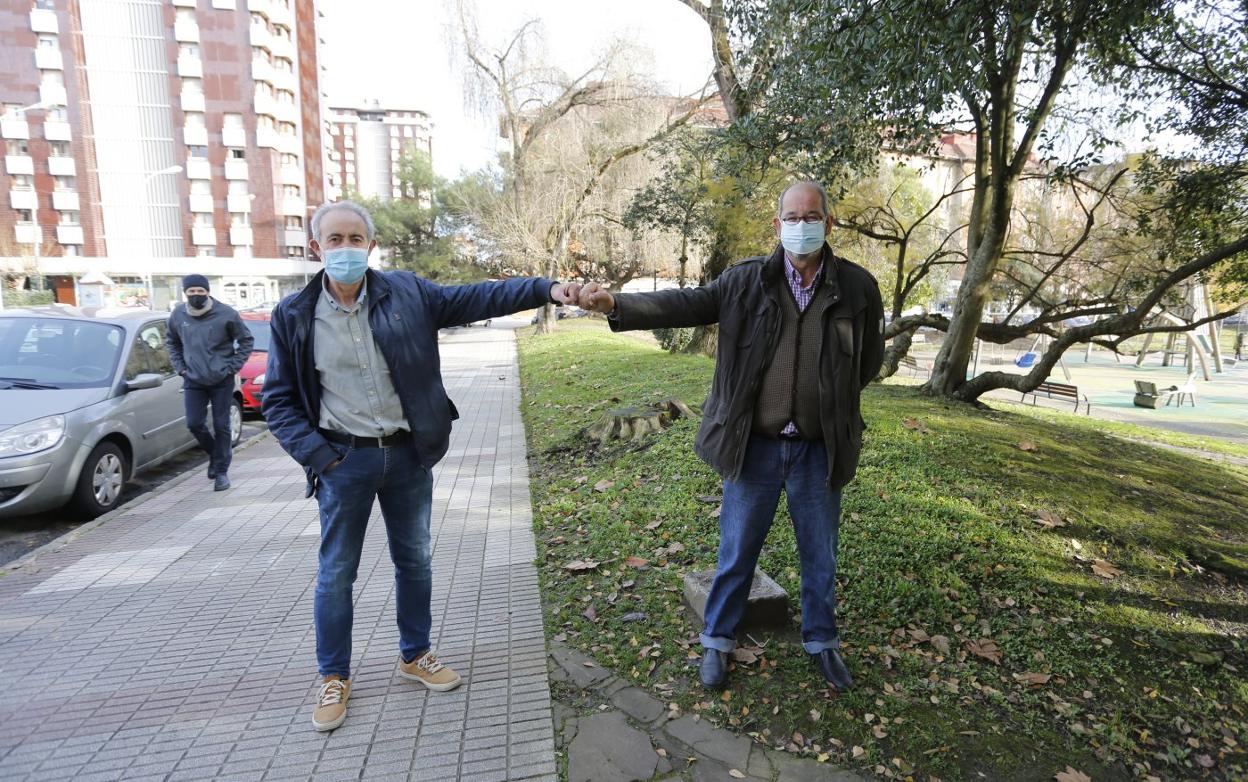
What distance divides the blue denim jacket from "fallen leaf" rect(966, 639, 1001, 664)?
272cm

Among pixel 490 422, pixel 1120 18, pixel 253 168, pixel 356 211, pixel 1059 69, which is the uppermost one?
pixel 253 168

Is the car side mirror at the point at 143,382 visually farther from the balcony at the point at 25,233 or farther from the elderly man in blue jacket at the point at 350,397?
the balcony at the point at 25,233

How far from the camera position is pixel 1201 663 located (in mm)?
3406

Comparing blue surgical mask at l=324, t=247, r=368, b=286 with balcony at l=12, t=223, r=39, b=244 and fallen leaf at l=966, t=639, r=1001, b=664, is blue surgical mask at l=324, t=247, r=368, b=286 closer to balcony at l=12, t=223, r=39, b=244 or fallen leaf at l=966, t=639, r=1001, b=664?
fallen leaf at l=966, t=639, r=1001, b=664

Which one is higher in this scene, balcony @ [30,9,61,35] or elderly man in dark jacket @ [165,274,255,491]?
balcony @ [30,9,61,35]

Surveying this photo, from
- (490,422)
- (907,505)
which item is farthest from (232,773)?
(490,422)

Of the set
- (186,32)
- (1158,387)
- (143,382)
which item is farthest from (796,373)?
(186,32)

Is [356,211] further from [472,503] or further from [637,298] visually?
[472,503]

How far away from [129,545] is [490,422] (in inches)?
224

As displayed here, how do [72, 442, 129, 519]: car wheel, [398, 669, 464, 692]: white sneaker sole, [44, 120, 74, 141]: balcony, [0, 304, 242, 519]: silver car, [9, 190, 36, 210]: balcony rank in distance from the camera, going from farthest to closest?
[9, 190, 36, 210]: balcony → [44, 120, 74, 141]: balcony → [72, 442, 129, 519]: car wheel → [0, 304, 242, 519]: silver car → [398, 669, 464, 692]: white sneaker sole

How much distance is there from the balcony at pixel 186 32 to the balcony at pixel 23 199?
15611 mm

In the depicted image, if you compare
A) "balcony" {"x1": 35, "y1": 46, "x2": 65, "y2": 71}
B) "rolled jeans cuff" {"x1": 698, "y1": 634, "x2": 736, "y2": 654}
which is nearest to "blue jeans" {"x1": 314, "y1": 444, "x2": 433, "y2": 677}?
"rolled jeans cuff" {"x1": 698, "y1": 634, "x2": 736, "y2": 654}

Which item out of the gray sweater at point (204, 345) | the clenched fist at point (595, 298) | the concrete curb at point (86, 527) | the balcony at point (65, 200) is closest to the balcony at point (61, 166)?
the balcony at point (65, 200)

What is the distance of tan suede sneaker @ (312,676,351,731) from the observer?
3062mm
